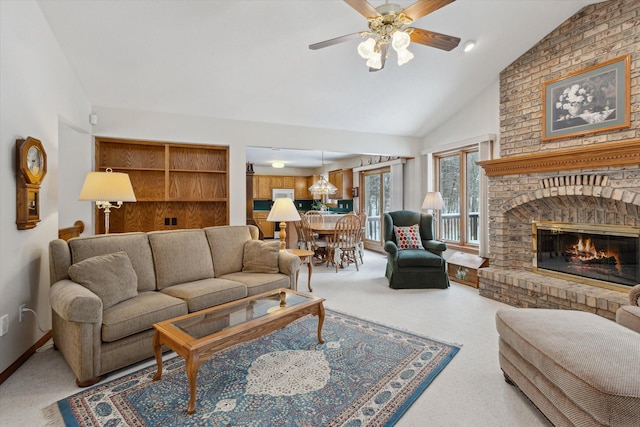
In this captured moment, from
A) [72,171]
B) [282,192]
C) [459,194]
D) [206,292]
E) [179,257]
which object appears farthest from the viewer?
[282,192]

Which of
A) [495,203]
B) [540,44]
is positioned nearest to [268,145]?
[495,203]

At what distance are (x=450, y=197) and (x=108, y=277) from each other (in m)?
5.18

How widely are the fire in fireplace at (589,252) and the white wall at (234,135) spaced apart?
117 inches

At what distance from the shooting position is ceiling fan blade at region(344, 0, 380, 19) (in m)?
2.22

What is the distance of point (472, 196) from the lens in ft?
17.2

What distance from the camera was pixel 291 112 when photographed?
190 inches

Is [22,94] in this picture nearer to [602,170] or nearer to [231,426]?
[231,426]

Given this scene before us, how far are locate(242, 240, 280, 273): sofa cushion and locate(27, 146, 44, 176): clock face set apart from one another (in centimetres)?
191

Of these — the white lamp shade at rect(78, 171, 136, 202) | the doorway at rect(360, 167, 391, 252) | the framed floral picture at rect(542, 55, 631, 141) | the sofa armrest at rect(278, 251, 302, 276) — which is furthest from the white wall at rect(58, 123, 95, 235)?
the framed floral picture at rect(542, 55, 631, 141)

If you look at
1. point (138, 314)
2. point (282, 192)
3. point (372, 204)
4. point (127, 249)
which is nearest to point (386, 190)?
point (372, 204)

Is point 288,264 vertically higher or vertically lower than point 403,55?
lower

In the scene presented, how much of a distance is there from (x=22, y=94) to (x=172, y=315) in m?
2.03

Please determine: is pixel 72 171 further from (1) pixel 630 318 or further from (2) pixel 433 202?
(1) pixel 630 318

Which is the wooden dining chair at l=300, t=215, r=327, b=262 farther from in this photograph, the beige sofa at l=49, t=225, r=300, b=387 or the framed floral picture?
the framed floral picture
